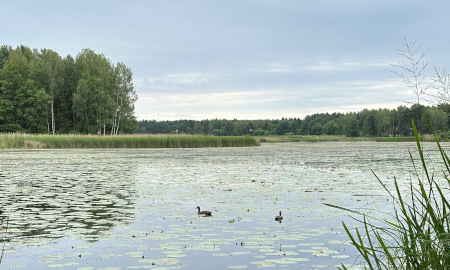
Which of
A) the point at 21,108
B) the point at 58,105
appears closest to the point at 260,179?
the point at 21,108

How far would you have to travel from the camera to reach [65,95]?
196 feet

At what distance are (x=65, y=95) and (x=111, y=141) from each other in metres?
28.1

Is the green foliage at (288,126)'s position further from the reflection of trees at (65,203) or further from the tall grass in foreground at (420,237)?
the tall grass in foreground at (420,237)

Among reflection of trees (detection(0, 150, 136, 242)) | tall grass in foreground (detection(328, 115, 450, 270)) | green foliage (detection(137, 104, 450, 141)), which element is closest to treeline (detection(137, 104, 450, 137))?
green foliage (detection(137, 104, 450, 141))

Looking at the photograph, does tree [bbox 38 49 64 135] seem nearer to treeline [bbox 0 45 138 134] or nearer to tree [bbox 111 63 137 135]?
treeline [bbox 0 45 138 134]

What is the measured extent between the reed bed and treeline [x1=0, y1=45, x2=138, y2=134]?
55.6ft

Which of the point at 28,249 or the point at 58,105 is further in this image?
the point at 58,105

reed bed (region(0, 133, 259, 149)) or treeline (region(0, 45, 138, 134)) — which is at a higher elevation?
treeline (region(0, 45, 138, 134))

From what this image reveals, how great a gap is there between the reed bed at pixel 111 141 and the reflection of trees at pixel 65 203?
20866 millimetres

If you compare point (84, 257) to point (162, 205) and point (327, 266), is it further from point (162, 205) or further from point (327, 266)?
point (162, 205)

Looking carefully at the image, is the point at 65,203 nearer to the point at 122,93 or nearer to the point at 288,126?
the point at 122,93

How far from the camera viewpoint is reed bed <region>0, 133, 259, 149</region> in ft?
108

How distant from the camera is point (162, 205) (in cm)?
805

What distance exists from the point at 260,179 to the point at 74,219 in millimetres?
6353
